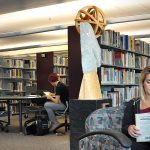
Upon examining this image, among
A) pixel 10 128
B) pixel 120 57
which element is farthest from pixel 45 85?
pixel 120 57

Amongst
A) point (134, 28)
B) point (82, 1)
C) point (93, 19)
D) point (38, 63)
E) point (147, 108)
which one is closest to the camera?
point (147, 108)

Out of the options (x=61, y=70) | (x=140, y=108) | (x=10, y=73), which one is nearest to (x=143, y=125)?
(x=140, y=108)

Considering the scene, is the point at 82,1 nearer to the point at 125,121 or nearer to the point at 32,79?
the point at 125,121

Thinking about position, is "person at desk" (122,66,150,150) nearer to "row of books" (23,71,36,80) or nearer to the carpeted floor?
the carpeted floor

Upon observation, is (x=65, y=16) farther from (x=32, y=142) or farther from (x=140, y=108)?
(x=140, y=108)

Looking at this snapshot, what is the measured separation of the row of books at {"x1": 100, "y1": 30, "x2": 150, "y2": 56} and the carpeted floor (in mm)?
1891

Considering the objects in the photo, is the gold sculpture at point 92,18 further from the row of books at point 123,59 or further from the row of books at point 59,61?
the row of books at point 59,61

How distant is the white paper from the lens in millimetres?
2294

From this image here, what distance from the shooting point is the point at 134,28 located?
9484 millimetres

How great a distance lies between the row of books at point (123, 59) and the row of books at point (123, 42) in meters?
0.14

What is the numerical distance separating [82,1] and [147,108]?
432cm

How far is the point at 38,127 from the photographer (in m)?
6.45

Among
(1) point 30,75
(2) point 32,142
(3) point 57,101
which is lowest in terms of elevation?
(2) point 32,142

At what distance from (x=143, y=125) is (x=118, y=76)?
12.0ft
